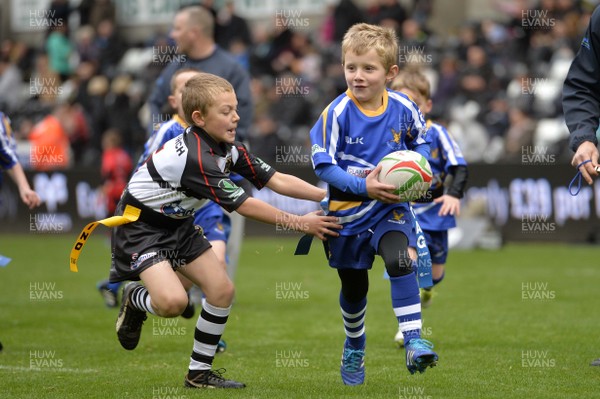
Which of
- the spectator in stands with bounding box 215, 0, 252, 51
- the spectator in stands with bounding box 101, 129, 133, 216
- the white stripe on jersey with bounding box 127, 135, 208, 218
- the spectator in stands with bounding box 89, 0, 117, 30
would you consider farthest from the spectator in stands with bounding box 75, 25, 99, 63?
the white stripe on jersey with bounding box 127, 135, 208, 218

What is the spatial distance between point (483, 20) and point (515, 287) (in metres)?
10.6

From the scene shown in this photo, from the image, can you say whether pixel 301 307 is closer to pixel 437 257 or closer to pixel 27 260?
pixel 437 257

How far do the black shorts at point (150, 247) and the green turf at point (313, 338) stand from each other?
76 centimetres

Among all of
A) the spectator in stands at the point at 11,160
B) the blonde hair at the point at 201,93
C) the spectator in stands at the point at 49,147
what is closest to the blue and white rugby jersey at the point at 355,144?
the blonde hair at the point at 201,93

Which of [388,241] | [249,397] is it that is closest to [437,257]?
[388,241]

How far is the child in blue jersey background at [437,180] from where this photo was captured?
27.4ft

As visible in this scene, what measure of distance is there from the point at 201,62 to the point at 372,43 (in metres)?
3.77

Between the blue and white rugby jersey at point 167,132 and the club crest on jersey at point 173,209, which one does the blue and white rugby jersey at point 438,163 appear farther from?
the club crest on jersey at point 173,209

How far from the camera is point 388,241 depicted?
6363 mm

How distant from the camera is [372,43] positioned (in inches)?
254

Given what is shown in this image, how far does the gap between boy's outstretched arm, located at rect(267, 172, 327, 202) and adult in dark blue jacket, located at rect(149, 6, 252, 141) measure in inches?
120

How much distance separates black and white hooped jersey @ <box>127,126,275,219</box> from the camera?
6332mm

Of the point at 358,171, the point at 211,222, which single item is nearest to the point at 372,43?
the point at 358,171

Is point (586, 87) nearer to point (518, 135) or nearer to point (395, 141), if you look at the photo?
point (395, 141)
